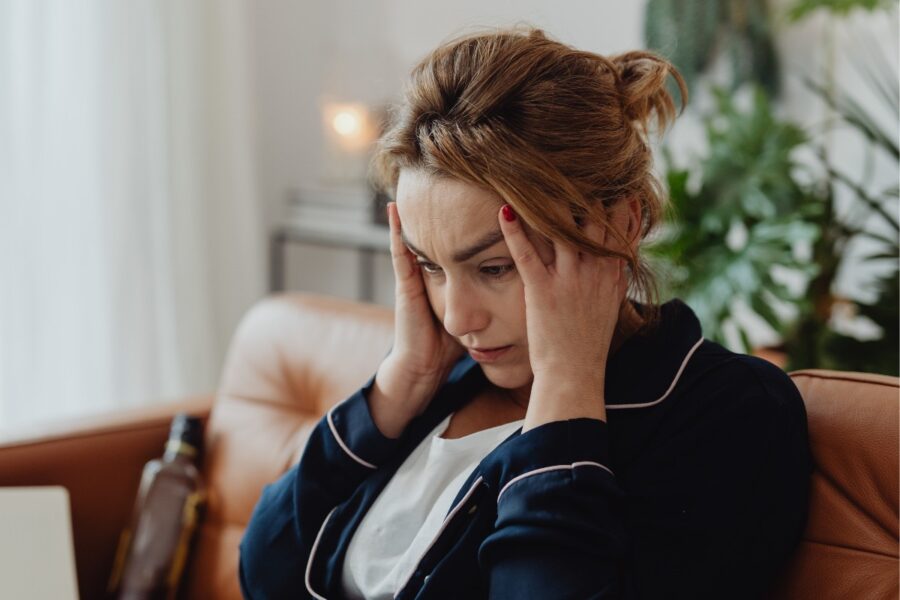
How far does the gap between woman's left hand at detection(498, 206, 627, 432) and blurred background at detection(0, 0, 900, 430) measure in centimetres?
120

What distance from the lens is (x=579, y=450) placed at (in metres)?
0.96

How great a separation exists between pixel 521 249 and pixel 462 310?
102 millimetres

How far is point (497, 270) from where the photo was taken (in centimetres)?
103

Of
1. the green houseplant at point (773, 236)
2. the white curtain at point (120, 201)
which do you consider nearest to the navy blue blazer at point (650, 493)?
the green houseplant at point (773, 236)

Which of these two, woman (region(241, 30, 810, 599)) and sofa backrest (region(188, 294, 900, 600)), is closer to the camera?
woman (region(241, 30, 810, 599))

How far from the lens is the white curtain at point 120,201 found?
7.63ft

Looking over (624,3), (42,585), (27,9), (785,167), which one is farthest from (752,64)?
(42,585)

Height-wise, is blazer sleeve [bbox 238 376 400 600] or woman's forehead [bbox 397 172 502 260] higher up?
woman's forehead [bbox 397 172 502 260]

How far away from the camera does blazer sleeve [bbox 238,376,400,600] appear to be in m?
1.22

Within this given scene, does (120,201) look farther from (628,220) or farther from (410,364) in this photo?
(628,220)

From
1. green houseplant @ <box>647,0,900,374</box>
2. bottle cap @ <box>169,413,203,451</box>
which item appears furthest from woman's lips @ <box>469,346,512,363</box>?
green houseplant @ <box>647,0,900,374</box>

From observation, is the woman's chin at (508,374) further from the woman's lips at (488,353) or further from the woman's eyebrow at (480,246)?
the woman's eyebrow at (480,246)

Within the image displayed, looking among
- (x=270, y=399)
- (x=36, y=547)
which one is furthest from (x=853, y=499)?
(x=270, y=399)

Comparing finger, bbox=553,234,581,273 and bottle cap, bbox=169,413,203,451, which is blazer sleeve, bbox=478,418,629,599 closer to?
finger, bbox=553,234,581,273
